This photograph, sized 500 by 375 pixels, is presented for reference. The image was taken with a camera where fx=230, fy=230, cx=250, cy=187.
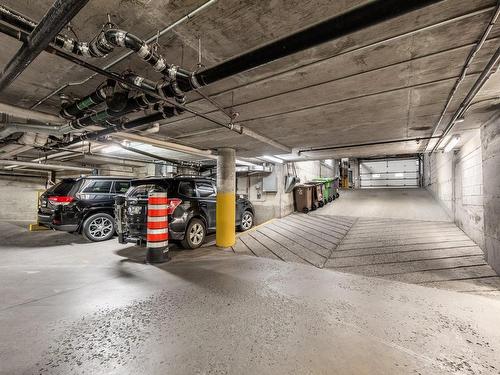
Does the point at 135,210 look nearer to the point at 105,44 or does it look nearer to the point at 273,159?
the point at 105,44

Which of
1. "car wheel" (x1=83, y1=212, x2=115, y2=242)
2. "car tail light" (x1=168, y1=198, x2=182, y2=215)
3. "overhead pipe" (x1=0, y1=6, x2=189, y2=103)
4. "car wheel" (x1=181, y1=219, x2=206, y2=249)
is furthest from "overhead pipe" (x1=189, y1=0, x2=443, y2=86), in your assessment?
"car wheel" (x1=83, y1=212, x2=115, y2=242)

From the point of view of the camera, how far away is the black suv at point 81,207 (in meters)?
5.66

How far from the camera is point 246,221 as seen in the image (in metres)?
7.68

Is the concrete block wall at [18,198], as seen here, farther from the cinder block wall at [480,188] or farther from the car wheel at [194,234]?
the cinder block wall at [480,188]

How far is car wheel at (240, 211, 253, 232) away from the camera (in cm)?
748

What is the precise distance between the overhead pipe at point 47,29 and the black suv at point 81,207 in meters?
4.63

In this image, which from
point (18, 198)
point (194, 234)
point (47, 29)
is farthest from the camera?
point (18, 198)

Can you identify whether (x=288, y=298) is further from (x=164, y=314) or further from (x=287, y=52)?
(x=287, y=52)

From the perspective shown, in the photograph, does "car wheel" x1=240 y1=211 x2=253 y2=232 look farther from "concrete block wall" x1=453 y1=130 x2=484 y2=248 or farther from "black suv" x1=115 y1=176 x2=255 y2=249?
"concrete block wall" x1=453 y1=130 x2=484 y2=248

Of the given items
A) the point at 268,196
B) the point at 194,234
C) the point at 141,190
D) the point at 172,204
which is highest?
the point at 141,190

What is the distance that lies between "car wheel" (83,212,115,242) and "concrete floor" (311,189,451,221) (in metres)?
6.92

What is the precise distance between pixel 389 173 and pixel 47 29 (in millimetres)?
21042

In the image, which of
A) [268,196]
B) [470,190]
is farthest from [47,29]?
[268,196]

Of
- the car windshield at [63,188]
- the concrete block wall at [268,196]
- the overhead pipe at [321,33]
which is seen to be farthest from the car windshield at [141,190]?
the concrete block wall at [268,196]
